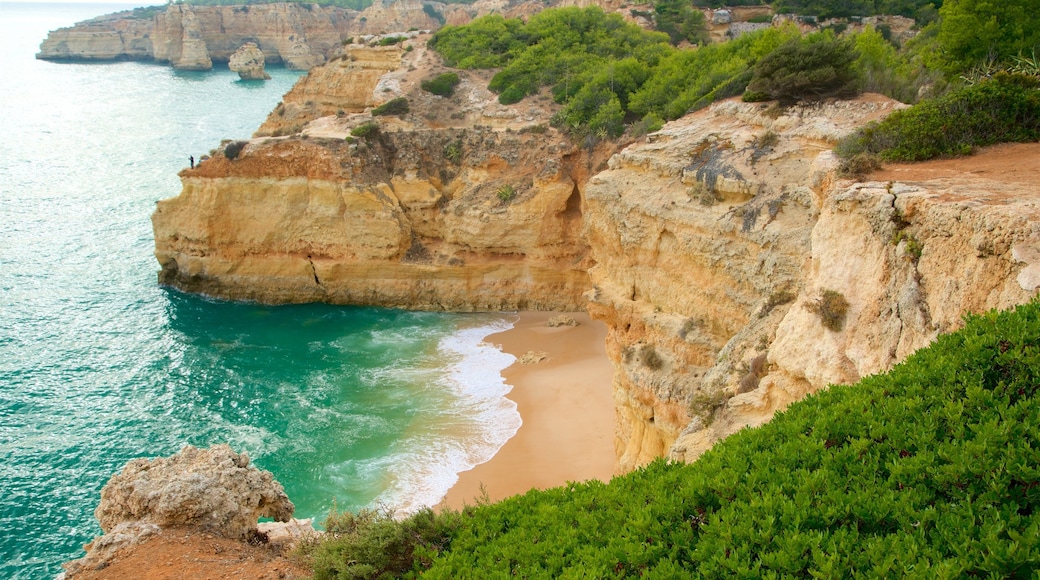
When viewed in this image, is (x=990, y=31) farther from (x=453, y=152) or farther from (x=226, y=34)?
(x=226, y=34)

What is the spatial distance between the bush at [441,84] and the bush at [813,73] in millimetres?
22535

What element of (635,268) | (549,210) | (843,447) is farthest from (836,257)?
(549,210)

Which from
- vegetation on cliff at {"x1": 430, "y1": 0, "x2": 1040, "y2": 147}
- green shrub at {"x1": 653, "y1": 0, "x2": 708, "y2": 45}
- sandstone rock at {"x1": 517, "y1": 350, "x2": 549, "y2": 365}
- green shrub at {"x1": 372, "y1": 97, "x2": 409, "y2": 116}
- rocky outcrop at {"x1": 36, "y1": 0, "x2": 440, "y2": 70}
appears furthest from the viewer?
rocky outcrop at {"x1": 36, "y1": 0, "x2": 440, "y2": 70}

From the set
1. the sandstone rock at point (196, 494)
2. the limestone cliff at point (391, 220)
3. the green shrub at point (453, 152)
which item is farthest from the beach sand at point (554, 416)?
the green shrub at point (453, 152)

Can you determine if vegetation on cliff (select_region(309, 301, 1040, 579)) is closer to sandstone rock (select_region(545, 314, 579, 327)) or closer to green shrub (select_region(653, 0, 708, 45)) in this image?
sandstone rock (select_region(545, 314, 579, 327))

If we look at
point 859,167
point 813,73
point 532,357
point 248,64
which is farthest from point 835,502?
point 248,64

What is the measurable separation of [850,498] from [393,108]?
32.0 metres

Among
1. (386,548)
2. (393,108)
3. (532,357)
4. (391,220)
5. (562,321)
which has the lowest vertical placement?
(532,357)

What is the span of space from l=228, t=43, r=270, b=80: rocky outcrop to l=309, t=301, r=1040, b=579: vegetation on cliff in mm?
95108

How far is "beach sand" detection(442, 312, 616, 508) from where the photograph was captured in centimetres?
1797

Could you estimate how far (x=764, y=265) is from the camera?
13.9 meters

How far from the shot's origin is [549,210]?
2886cm

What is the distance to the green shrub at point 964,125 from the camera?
11461 millimetres

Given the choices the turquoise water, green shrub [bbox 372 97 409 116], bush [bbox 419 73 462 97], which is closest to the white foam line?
the turquoise water
